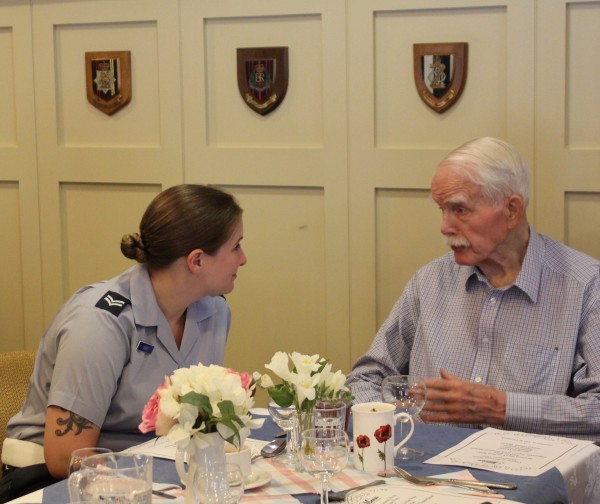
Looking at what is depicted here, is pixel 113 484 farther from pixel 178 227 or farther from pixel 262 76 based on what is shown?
pixel 262 76

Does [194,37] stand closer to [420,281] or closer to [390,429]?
[420,281]

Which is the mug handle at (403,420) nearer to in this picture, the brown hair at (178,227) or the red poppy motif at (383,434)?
the red poppy motif at (383,434)

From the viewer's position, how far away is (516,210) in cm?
312

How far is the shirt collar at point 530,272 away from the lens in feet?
9.99

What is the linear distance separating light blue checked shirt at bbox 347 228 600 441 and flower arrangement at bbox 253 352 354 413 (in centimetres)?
77

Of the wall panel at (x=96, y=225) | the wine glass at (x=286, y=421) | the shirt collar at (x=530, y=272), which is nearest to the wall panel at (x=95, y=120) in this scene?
the wall panel at (x=96, y=225)

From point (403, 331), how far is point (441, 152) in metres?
0.77

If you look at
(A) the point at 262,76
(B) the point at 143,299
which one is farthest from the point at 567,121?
(B) the point at 143,299

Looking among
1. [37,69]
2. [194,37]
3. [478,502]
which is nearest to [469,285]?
[478,502]

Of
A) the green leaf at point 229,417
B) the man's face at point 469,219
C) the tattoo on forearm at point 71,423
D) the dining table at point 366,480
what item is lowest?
the dining table at point 366,480

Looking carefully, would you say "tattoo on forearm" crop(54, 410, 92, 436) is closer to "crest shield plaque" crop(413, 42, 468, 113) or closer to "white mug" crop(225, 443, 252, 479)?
"white mug" crop(225, 443, 252, 479)

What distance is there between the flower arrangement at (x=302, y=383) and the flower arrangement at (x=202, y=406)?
20cm

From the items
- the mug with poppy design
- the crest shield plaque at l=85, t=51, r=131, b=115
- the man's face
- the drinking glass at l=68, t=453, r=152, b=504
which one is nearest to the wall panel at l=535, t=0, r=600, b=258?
the man's face

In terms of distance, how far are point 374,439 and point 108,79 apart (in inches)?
97.0
